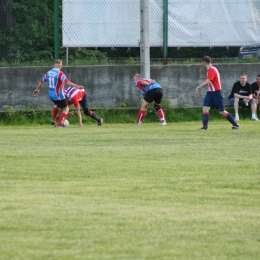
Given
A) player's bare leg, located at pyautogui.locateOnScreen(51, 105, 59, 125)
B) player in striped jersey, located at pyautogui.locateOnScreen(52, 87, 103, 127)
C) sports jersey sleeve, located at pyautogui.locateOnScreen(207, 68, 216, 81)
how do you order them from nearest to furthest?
sports jersey sleeve, located at pyautogui.locateOnScreen(207, 68, 216, 81), player in striped jersey, located at pyautogui.locateOnScreen(52, 87, 103, 127), player's bare leg, located at pyautogui.locateOnScreen(51, 105, 59, 125)

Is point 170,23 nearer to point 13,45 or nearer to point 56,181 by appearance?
point 13,45

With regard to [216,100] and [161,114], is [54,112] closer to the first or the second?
[161,114]

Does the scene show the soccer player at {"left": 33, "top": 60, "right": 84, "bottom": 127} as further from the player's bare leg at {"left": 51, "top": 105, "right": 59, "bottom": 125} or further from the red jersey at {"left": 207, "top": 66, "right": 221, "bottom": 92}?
the red jersey at {"left": 207, "top": 66, "right": 221, "bottom": 92}

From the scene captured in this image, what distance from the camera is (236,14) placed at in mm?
23656

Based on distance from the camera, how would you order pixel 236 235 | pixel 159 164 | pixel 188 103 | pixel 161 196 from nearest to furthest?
1. pixel 236 235
2. pixel 161 196
3. pixel 159 164
4. pixel 188 103

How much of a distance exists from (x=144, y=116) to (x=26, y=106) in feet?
10.3

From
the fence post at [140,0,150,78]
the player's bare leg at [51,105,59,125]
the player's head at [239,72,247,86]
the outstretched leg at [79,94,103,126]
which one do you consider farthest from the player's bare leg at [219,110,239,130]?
the player's bare leg at [51,105,59,125]

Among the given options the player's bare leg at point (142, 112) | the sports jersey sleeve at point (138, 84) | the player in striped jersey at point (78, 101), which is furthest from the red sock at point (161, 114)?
the player in striped jersey at point (78, 101)

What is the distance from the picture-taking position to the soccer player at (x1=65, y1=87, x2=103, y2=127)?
20.9 meters

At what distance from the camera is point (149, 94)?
21.3m

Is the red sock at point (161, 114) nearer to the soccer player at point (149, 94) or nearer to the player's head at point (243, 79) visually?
the soccer player at point (149, 94)

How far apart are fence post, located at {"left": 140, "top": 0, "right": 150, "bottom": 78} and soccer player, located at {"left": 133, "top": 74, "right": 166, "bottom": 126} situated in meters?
1.17

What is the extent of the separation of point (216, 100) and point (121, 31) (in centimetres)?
481

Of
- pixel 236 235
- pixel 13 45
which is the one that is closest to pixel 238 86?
pixel 13 45
